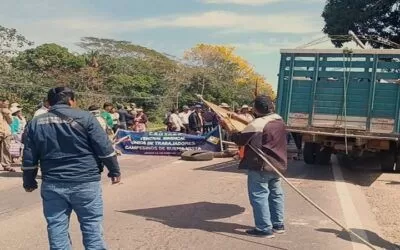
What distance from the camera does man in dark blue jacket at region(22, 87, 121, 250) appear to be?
4715 mm

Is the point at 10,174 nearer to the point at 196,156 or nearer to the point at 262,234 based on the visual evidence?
the point at 196,156

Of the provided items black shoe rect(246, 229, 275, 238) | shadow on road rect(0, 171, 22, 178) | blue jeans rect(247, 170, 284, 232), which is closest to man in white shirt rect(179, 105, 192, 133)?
shadow on road rect(0, 171, 22, 178)

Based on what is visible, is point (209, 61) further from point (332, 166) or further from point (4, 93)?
point (332, 166)

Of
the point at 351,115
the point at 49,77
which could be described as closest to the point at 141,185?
the point at 351,115

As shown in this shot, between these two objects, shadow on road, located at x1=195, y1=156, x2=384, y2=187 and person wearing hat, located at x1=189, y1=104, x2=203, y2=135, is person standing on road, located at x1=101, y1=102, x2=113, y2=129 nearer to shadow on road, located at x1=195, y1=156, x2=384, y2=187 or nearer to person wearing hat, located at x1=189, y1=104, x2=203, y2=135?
shadow on road, located at x1=195, y1=156, x2=384, y2=187

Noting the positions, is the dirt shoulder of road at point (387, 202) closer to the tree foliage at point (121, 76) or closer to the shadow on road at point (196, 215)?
the shadow on road at point (196, 215)

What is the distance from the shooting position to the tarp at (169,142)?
16453 millimetres

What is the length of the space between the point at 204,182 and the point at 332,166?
15.7 ft

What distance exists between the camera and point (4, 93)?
22.2 m

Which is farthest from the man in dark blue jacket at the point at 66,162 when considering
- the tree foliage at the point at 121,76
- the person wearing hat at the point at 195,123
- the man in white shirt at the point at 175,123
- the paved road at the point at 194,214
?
the tree foliage at the point at 121,76

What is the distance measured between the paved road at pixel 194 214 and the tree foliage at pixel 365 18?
15290mm

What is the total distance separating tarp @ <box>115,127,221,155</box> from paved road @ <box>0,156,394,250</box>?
13.6 ft

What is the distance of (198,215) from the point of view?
25.4 feet

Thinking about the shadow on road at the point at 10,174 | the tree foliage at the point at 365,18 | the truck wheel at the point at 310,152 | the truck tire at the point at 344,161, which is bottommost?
the shadow on road at the point at 10,174
